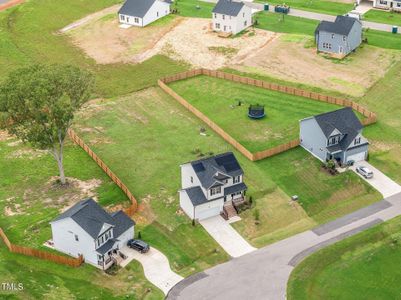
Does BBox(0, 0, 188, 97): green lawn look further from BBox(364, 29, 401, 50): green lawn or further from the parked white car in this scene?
the parked white car

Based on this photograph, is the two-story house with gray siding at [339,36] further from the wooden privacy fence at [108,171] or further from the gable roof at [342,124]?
the wooden privacy fence at [108,171]

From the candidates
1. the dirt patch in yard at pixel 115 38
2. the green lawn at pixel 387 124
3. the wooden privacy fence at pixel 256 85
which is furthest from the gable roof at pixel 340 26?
the dirt patch in yard at pixel 115 38

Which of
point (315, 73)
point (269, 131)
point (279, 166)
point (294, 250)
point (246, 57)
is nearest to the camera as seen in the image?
point (294, 250)

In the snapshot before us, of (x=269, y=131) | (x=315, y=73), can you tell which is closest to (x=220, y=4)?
(x=315, y=73)

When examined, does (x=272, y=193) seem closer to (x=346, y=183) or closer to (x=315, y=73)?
(x=346, y=183)

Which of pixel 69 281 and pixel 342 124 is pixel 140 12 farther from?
pixel 69 281

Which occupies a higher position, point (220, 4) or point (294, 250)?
point (220, 4)

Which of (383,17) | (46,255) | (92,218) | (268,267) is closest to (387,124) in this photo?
(268,267)

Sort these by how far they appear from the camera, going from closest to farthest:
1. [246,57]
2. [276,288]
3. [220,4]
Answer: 1. [276,288]
2. [246,57]
3. [220,4]
